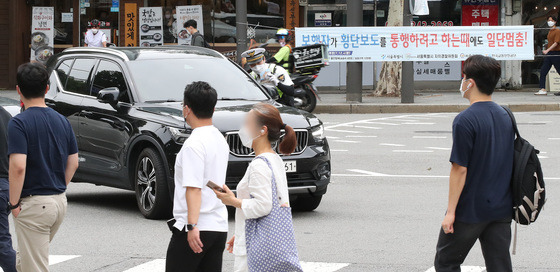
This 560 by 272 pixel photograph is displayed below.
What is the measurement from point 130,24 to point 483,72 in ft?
73.2

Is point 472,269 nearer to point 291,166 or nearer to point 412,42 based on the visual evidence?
point 291,166

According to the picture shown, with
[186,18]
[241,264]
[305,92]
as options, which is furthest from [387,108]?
[241,264]

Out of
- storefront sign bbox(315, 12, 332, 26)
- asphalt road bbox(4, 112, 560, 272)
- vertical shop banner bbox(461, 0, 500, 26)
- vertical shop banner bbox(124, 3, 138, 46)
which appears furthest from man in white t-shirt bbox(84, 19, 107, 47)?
asphalt road bbox(4, 112, 560, 272)

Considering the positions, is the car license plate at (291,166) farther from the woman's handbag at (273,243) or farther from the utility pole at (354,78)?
the utility pole at (354,78)

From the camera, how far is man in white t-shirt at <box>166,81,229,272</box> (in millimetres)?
4945

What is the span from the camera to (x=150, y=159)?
936 centimetres

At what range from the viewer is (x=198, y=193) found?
4957mm

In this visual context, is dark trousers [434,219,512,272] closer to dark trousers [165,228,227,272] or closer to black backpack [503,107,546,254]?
black backpack [503,107,546,254]

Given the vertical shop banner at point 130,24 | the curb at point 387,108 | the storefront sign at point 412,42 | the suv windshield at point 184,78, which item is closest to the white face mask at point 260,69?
the suv windshield at point 184,78

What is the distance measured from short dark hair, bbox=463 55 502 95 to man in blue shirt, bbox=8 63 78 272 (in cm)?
230

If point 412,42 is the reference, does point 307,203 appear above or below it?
below

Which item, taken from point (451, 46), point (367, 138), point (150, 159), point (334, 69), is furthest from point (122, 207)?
point (334, 69)

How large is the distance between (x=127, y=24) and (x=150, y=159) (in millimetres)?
18069

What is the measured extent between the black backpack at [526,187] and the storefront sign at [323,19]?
21708 millimetres
